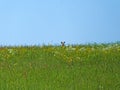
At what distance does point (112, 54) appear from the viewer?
67.0ft

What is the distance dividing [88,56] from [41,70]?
3.91 metres

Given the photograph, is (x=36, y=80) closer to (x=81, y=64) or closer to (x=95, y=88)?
(x=95, y=88)

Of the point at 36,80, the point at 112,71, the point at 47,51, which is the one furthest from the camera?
the point at 47,51

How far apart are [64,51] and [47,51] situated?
2.81 feet

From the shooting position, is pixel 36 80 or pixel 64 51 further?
pixel 64 51

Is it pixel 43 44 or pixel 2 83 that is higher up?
pixel 43 44

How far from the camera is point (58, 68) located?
1714cm

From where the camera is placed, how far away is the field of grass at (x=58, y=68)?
47.3 feet

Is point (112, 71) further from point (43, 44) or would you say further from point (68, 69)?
point (43, 44)

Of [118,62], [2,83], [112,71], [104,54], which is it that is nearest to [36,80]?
[2,83]

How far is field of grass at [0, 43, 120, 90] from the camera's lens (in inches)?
567

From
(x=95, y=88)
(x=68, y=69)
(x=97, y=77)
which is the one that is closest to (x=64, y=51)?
(x=68, y=69)

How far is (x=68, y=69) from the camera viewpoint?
17.0 metres

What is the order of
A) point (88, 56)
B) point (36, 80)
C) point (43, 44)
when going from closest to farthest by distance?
point (36, 80) < point (88, 56) < point (43, 44)
